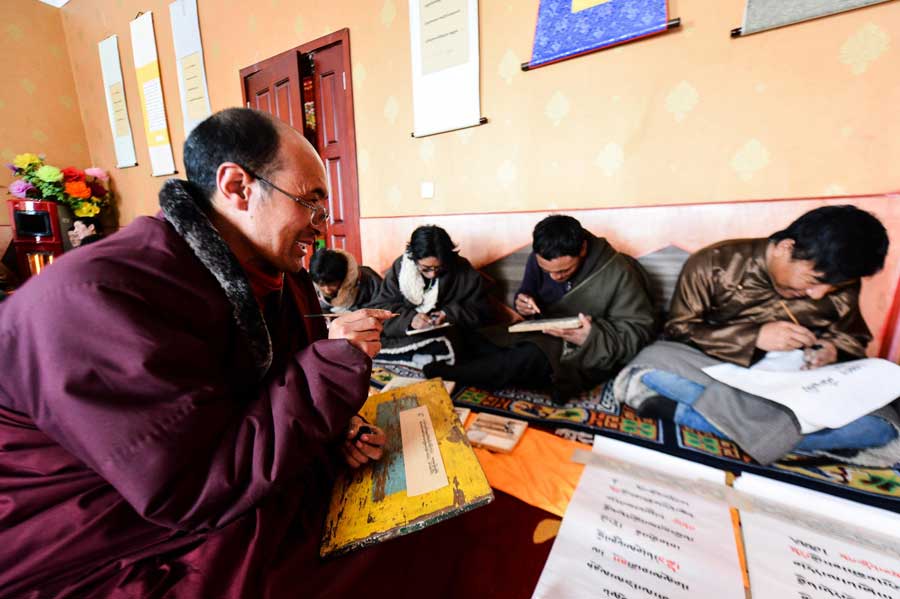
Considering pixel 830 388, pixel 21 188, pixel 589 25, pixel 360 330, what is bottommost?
pixel 830 388

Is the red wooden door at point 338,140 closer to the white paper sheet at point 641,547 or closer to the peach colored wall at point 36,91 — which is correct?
the white paper sheet at point 641,547

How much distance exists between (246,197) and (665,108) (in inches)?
78.7

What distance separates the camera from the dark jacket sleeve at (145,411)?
520mm

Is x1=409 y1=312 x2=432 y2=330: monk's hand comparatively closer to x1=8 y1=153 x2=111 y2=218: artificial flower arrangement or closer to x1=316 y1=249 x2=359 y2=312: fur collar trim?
x1=316 y1=249 x2=359 y2=312: fur collar trim

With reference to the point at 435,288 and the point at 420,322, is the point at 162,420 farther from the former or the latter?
the point at 435,288

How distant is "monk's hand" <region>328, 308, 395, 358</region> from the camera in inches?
31.0

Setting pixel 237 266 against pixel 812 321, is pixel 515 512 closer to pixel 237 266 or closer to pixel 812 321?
pixel 237 266

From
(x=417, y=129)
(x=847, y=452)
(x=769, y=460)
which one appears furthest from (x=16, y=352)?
(x=417, y=129)

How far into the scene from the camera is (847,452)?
120 cm

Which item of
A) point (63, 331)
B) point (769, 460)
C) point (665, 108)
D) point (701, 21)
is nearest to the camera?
point (63, 331)

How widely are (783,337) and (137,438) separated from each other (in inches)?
73.7

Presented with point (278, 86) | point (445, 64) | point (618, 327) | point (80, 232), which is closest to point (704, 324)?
point (618, 327)

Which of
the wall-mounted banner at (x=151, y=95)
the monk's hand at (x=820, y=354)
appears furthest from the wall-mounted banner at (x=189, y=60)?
the monk's hand at (x=820, y=354)

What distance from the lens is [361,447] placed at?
0.85 meters
